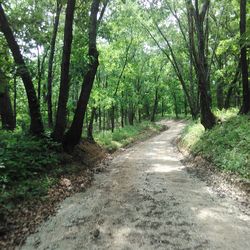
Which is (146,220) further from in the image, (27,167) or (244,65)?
(244,65)

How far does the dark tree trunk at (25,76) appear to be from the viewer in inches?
440

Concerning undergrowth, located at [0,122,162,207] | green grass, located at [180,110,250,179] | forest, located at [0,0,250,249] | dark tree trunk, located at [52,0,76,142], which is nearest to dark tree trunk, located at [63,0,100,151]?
forest, located at [0,0,250,249]

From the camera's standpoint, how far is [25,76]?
38.8 ft

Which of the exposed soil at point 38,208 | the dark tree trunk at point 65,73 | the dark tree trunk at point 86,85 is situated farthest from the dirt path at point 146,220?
the dark tree trunk at point 86,85

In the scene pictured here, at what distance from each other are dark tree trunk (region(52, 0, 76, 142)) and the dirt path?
3269 mm

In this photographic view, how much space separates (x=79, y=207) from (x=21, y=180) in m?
2.01

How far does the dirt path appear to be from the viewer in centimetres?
562

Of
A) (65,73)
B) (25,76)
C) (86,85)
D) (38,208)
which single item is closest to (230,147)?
(86,85)

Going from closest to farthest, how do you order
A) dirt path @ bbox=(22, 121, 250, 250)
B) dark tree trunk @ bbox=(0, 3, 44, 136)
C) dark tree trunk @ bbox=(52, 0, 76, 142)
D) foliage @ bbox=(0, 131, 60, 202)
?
dirt path @ bbox=(22, 121, 250, 250) < foliage @ bbox=(0, 131, 60, 202) < dark tree trunk @ bbox=(0, 3, 44, 136) < dark tree trunk @ bbox=(52, 0, 76, 142)

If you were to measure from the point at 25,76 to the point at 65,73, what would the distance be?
151 cm

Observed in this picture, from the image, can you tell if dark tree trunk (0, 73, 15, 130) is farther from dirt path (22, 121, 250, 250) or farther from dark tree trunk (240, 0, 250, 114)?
dark tree trunk (240, 0, 250, 114)

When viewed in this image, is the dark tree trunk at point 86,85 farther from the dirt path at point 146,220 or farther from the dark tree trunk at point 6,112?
the dirt path at point 146,220

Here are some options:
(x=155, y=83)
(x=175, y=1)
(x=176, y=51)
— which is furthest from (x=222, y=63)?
(x=155, y=83)

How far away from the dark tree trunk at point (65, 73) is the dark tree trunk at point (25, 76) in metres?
0.72
